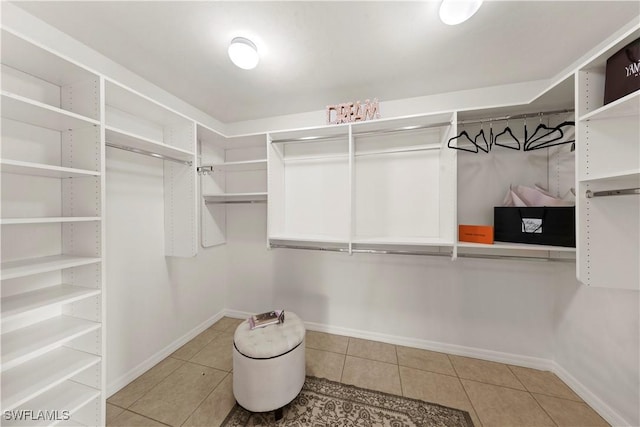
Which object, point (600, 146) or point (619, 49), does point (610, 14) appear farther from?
point (600, 146)

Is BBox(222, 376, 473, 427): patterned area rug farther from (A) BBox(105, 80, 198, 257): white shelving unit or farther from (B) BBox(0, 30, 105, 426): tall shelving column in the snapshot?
(A) BBox(105, 80, 198, 257): white shelving unit

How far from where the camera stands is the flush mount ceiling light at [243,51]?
1399 mm

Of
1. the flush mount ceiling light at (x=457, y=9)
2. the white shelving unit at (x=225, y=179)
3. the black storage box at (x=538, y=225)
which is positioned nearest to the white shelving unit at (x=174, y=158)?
the white shelving unit at (x=225, y=179)

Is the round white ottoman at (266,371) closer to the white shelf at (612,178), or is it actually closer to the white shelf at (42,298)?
the white shelf at (42,298)

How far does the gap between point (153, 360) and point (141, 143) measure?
6.28ft

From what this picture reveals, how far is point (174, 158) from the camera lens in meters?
2.03

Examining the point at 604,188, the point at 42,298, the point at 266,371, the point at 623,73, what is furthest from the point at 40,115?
the point at 604,188

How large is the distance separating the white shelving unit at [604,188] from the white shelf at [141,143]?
8.83 ft

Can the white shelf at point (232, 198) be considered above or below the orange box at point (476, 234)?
above

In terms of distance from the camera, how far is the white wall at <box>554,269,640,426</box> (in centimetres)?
137

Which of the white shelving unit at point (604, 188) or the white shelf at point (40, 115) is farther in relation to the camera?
the white shelving unit at point (604, 188)

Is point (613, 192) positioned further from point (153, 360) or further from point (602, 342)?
point (153, 360)

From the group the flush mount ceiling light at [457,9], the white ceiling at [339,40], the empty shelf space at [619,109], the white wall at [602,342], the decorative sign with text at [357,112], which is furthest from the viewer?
the decorative sign with text at [357,112]

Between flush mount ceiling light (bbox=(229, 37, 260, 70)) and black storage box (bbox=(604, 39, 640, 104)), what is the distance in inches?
77.0
